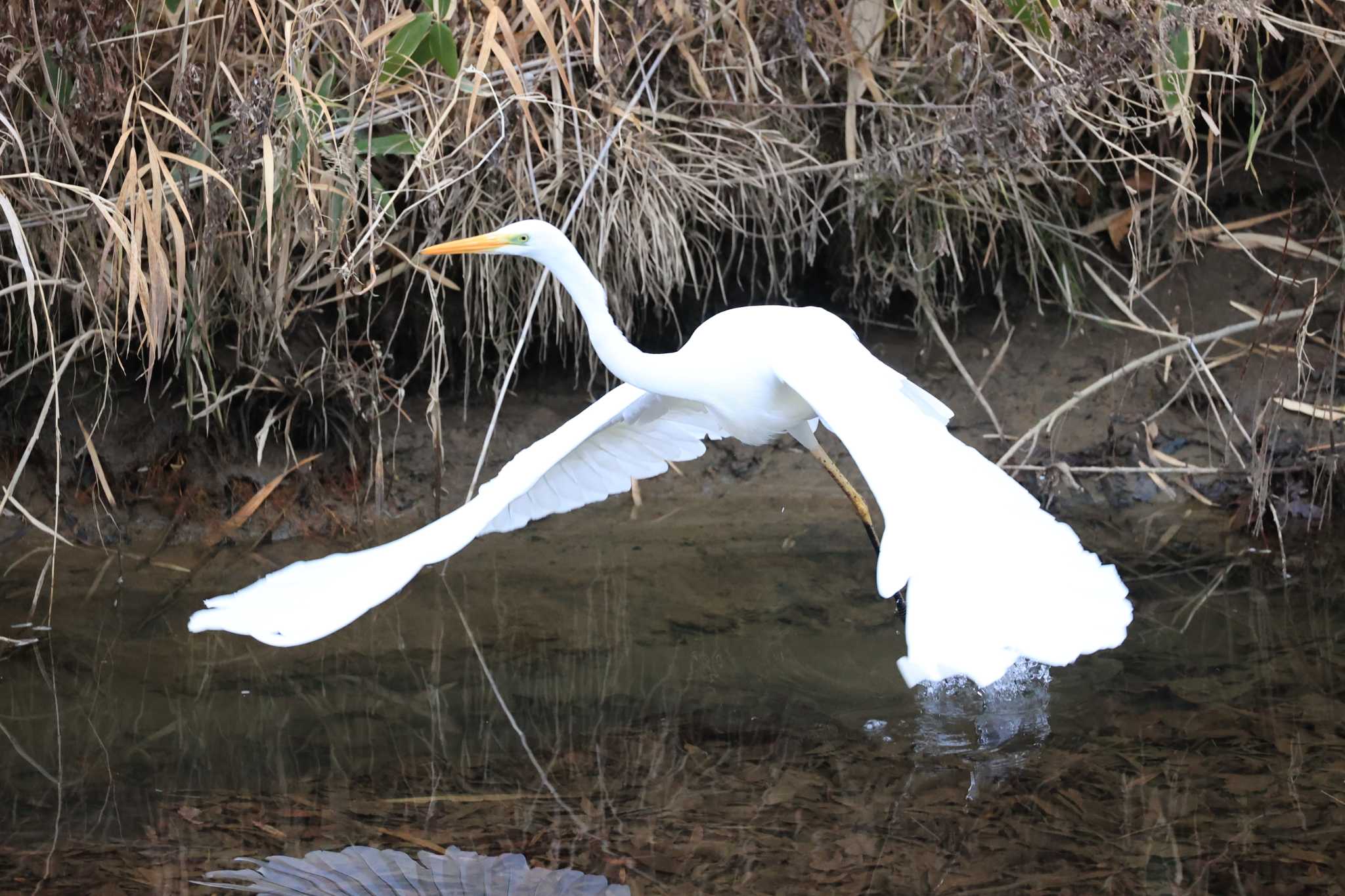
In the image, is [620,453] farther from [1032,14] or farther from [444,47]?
[1032,14]

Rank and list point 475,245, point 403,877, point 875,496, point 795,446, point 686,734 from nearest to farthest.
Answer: point 875,496 < point 403,877 < point 475,245 < point 686,734 < point 795,446

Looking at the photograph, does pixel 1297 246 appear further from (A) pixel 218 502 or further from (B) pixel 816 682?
(A) pixel 218 502

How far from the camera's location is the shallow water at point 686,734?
2.01 metres

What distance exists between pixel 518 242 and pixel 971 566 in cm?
109

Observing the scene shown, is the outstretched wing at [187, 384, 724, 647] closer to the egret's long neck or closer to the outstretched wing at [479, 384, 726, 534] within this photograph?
the outstretched wing at [479, 384, 726, 534]

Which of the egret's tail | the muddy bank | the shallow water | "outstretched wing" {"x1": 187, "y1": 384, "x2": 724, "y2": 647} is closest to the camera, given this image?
the egret's tail

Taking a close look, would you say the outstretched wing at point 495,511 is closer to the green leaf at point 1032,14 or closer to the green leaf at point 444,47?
the green leaf at point 444,47

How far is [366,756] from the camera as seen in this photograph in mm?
2375

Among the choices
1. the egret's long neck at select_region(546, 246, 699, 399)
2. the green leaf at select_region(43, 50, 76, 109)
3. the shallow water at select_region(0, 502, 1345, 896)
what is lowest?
the shallow water at select_region(0, 502, 1345, 896)

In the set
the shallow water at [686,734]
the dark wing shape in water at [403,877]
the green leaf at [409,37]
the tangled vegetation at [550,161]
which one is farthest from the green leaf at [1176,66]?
the dark wing shape in water at [403,877]

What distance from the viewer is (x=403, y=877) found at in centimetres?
195

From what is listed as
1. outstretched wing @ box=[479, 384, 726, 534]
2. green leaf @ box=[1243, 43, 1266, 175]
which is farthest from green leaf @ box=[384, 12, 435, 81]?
green leaf @ box=[1243, 43, 1266, 175]

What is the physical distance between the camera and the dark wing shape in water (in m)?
1.91

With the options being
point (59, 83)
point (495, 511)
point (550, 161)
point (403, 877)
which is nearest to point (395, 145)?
point (550, 161)
